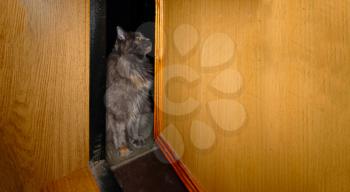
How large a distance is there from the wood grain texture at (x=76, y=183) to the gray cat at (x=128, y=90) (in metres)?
0.25

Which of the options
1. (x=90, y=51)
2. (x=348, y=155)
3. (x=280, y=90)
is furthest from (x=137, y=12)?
(x=348, y=155)

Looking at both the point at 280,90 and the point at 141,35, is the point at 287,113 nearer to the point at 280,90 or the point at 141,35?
the point at 280,90

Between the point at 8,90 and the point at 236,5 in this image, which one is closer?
the point at 8,90

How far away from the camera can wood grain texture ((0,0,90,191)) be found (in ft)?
2.85

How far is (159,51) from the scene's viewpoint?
153 cm

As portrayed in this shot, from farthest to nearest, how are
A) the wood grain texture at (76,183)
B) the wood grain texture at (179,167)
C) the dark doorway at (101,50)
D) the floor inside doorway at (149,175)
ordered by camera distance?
the wood grain texture at (179,167), the floor inside doorway at (149,175), the dark doorway at (101,50), the wood grain texture at (76,183)

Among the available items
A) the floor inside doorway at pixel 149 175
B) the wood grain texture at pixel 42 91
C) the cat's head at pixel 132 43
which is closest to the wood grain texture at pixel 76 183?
the wood grain texture at pixel 42 91

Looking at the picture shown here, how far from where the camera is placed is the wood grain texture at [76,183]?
1.04 metres

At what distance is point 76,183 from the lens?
1.09 metres

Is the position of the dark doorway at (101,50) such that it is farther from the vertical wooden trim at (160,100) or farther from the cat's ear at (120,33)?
the vertical wooden trim at (160,100)

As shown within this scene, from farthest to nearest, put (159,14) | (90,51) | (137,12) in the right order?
(159,14) → (137,12) → (90,51)

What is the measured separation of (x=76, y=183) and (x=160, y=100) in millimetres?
781

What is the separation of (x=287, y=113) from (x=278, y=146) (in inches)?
7.6

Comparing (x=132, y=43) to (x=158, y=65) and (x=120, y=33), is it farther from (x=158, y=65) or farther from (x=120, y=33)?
(x=158, y=65)
